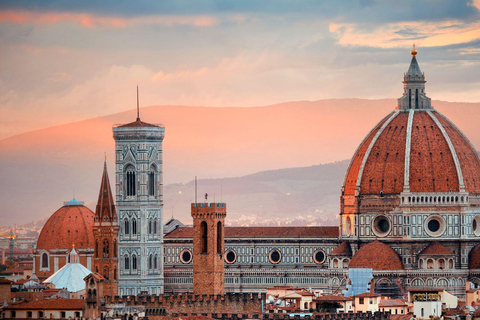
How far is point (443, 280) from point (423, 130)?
1344 cm

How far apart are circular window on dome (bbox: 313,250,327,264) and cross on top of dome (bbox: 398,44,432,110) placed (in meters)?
14.3

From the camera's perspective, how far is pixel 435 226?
525ft

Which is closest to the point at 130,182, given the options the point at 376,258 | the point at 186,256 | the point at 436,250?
the point at 186,256

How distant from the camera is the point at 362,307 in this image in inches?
4638

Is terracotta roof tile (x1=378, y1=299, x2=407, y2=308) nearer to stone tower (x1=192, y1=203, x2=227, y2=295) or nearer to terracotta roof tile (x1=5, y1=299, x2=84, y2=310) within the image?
stone tower (x1=192, y1=203, x2=227, y2=295)

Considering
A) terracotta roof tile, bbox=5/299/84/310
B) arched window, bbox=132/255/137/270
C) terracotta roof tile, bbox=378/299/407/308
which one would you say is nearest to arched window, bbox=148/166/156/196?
arched window, bbox=132/255/137/270

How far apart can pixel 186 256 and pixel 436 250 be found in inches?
937

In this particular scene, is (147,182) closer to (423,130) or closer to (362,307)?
(423,130)

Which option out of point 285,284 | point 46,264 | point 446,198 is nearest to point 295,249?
point 285,284

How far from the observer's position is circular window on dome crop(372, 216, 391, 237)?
161 m

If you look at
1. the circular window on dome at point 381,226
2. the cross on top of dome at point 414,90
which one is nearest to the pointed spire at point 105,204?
the circular window on dome at point 381,226

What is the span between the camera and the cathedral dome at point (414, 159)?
159m

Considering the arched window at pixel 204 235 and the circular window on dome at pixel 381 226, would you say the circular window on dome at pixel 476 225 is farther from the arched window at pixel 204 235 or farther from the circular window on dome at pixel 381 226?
the arched window at pixel 204 235

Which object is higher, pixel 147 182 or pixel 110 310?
pixel 147 182
